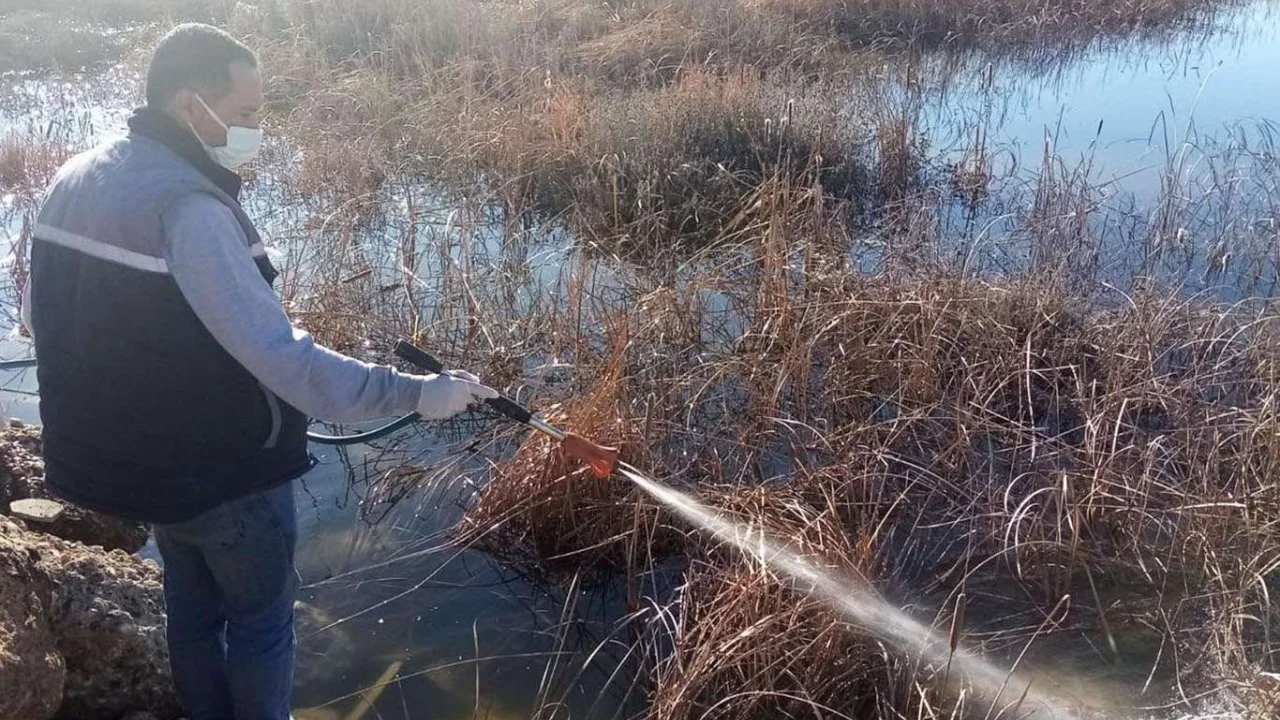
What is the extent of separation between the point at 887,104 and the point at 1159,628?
220 inches

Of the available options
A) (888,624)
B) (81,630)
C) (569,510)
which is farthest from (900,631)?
(81,630)

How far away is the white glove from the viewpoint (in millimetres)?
2451

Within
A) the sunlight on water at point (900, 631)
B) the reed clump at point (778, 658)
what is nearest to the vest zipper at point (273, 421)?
the sunlight on water at point (900, 631)

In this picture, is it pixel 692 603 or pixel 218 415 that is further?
pixel 692 603

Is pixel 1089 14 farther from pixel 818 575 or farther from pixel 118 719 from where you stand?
pixel 118 719

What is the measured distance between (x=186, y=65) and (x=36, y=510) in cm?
229

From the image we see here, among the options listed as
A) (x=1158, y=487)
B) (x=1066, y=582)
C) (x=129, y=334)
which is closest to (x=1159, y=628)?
(x=1066, y=582)

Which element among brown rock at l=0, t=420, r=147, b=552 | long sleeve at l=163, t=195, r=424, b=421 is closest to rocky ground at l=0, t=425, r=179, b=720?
brown rock at l=0, t=420, r=147, b=552

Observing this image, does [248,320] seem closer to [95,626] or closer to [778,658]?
[95,626]

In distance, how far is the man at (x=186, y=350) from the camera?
2184mm

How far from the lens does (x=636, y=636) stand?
3789 millimetres

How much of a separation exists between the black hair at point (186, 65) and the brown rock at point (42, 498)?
2.19m

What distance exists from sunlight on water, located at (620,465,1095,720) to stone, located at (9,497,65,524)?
2.10 m

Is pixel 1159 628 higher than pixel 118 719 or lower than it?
lower
